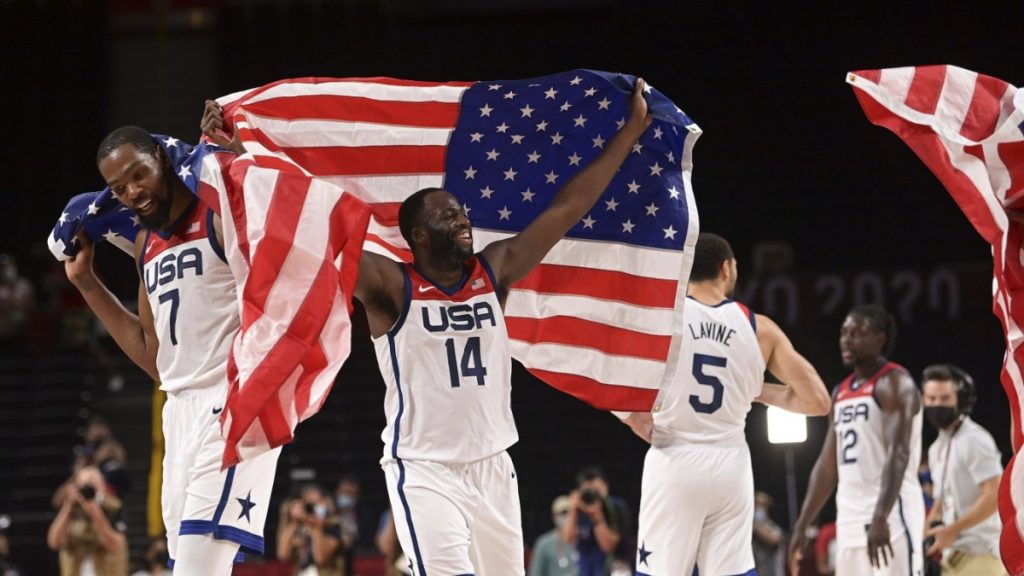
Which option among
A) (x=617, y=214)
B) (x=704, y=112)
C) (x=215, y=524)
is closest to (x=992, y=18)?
(x=704, y=112)

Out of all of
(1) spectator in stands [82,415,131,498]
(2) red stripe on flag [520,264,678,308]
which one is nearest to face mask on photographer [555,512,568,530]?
(1) spectator in stands [82,415,131,498]

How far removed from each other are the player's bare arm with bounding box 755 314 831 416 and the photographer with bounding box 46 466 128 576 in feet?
22.8

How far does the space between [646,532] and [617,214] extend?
4.74ft

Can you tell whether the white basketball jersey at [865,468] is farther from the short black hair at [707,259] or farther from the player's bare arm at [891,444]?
the short black hair at [707,259]

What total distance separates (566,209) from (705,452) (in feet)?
4.76

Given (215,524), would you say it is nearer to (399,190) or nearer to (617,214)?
(399,190)

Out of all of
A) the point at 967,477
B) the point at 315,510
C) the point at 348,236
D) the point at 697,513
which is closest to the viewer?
the point at 348,236

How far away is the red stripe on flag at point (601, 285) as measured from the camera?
223 inches

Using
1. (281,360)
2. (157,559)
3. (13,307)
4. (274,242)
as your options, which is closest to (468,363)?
(281,360)

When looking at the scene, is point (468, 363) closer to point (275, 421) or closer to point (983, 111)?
point (275, 421)

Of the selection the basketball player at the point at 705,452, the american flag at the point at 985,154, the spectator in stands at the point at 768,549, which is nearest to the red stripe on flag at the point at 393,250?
the basketball player at the point at 705,452

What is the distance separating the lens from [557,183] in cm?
565

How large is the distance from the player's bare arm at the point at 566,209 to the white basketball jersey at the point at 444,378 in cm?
31

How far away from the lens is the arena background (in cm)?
1516
